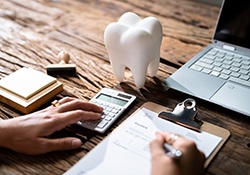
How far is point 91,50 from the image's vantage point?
1.13 metres

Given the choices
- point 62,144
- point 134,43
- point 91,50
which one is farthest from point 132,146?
point 91,50

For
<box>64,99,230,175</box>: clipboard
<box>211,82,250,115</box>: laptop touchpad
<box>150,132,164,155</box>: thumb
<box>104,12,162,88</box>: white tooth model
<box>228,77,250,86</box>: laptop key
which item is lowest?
<box>64,99,230,175</box>: clipboard

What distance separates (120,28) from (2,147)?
0.38 meters

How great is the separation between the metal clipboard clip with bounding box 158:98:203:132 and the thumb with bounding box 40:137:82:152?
0.20 metres

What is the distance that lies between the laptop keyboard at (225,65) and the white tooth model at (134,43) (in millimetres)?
163

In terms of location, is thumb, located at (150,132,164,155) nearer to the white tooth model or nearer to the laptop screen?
the white tooth model

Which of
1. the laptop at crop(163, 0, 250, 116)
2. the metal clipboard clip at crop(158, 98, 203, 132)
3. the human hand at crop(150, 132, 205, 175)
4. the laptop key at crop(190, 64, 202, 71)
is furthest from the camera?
the laptop key at crop(190, 64, 202, 71)

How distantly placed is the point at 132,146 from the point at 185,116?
14 centimetres

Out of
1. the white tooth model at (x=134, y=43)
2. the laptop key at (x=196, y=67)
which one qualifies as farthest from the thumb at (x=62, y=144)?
the laptop key at (x=196, y=67)

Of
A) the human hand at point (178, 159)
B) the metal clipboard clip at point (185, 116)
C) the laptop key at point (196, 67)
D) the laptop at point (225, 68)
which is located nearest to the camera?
the human hand at point (178, 159)

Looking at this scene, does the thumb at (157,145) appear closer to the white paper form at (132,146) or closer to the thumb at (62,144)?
the white paper form at (132,146)

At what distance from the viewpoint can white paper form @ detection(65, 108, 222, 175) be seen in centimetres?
65

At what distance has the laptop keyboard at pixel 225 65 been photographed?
933 millimetres

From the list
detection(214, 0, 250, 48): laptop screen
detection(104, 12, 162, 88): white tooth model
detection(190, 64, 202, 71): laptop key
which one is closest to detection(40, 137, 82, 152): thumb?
detection(104, 12, 162, 88): white tooth model
